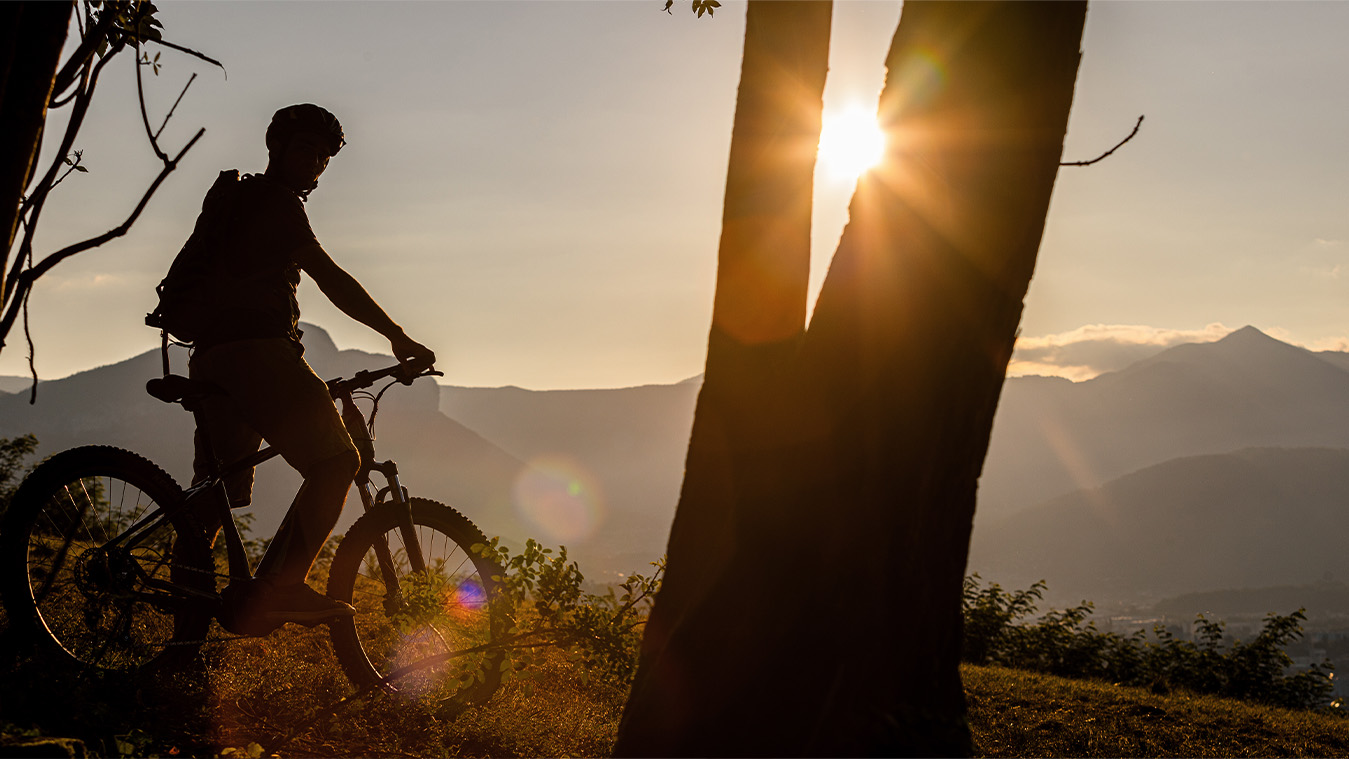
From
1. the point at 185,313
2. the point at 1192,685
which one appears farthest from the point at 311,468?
the point at 1192,685

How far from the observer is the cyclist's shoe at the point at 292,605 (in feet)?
13.1

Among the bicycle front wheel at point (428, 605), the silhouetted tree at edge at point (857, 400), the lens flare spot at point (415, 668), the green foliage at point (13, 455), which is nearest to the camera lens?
the silhouetted tree at edge at point (857, 400)

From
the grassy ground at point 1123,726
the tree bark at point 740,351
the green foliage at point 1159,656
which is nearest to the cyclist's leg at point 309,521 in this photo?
the tree bark at point 740,351

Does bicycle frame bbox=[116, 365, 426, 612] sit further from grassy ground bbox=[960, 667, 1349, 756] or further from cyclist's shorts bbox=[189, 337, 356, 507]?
grassy ground bbox=[960, 667, 1349, 756]

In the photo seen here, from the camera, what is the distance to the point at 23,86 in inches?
98.9

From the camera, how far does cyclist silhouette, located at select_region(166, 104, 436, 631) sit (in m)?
3.83

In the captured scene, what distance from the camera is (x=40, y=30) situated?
100.0 inches

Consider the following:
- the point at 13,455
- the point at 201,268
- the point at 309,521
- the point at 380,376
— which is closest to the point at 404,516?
the point at 309,521

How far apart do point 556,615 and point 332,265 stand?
2029 mm

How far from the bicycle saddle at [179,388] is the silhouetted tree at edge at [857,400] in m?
2.52

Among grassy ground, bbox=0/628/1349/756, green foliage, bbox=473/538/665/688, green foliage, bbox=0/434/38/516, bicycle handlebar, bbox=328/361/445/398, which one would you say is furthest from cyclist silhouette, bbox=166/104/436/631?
green foliage, bbox=0/434/38/516

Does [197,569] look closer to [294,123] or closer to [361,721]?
[361,721]

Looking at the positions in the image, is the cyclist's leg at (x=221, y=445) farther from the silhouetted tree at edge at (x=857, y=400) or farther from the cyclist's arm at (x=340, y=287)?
the silhouetted tree at edge at (x=857, y=400)

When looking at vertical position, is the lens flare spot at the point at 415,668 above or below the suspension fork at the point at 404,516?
below
